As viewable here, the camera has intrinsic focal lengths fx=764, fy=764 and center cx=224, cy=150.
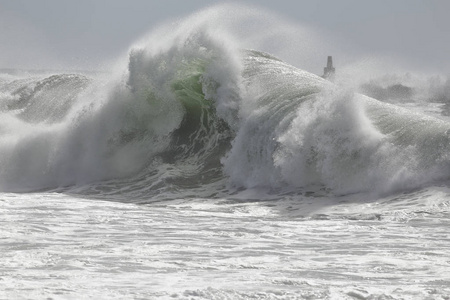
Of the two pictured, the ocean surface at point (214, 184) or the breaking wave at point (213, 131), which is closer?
the ocean surface at point (214, 184)

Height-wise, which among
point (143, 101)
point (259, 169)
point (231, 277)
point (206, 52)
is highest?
point (206, 52)

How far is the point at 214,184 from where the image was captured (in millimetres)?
11750

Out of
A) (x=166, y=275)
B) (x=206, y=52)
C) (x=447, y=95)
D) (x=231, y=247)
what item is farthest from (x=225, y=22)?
(x=447, y=95)

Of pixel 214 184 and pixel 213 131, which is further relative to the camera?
pixel 213 131

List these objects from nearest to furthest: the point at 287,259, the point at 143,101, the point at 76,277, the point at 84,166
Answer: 1. the point at 76,277
2. the point at 287,259
3. the point at 84,166
4. the point at 143,101

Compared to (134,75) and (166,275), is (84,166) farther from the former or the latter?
(166,275)

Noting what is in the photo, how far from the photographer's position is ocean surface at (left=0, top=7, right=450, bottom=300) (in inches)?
211

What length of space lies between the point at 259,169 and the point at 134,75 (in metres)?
4.67

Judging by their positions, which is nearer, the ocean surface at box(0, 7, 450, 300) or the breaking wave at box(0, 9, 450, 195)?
the ocean surface at box(0, 7, 450, 300)

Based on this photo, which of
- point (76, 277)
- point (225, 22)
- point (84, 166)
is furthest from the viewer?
point (225, 22)

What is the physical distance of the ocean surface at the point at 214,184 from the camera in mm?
5363

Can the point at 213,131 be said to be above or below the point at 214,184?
above

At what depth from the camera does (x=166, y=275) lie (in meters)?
5.33

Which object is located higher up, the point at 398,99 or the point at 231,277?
the point at 398,99
